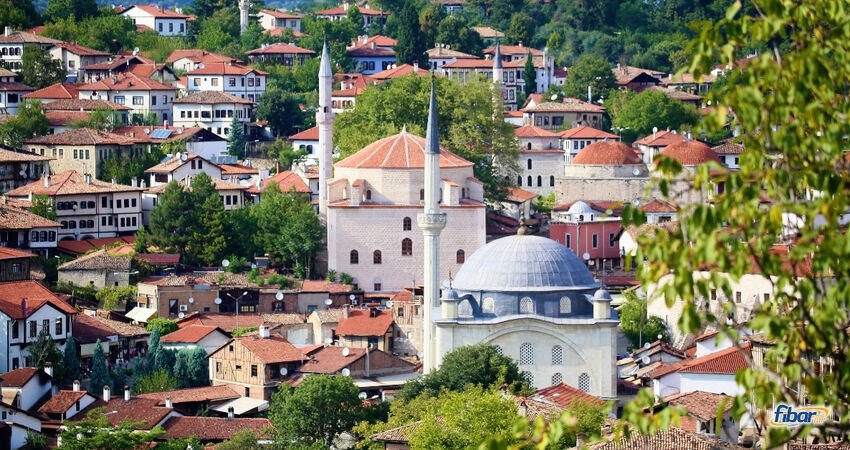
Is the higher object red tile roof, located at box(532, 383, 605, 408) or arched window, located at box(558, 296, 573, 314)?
arched window, located at box(558, 296, 573, 314)

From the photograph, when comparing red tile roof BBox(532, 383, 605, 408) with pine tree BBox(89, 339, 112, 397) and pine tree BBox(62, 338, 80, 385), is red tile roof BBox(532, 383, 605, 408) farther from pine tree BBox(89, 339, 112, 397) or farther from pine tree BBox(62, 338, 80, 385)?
pine tree BBox(62, 338, 80, 385)

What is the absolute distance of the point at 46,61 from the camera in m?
85.8

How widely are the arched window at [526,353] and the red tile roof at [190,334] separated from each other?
8.71 metres

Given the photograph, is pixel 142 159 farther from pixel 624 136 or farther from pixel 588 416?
pixel 588 416

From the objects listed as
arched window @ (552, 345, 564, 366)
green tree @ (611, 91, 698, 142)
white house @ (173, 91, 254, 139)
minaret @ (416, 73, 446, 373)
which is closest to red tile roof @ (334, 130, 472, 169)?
minaret @ (416, 73, 446, 373)

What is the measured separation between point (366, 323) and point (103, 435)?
13933 millimetres

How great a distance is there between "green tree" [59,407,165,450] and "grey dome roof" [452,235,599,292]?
9596 millimetres

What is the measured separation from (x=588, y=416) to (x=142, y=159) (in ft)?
122

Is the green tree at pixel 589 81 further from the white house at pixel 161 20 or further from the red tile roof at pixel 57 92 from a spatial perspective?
the red tile roof at pixel 57 92

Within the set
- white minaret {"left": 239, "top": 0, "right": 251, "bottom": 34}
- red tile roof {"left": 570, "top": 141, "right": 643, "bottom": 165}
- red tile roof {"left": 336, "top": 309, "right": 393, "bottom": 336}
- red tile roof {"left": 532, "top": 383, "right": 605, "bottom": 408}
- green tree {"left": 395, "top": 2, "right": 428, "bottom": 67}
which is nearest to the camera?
red tile roof {"left": 532, "top": 383, "right": 605, "bottom": 408}

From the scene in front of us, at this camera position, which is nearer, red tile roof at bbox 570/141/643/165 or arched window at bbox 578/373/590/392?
arched window at bbox 578/373/590/392

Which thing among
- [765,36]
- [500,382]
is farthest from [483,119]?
[765,36]

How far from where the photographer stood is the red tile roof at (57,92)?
264 ft

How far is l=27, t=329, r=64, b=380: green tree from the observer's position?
48562 millimetres
